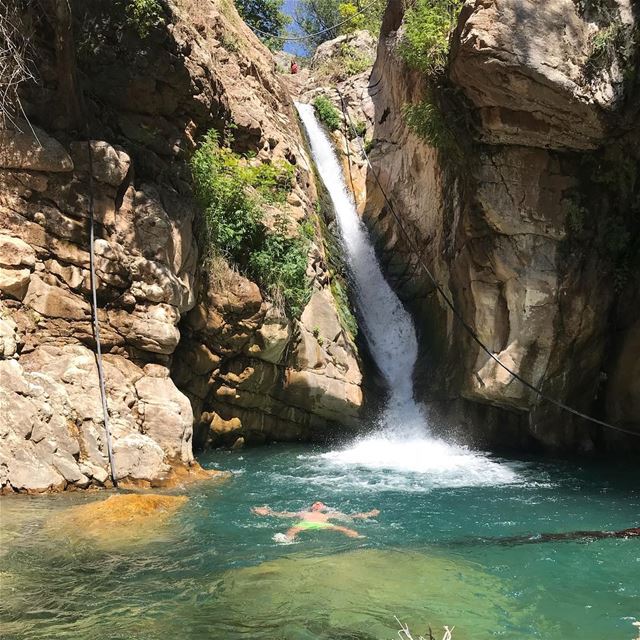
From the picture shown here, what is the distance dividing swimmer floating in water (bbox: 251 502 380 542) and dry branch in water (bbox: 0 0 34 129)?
5.94m

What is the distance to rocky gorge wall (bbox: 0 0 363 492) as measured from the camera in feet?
26.3

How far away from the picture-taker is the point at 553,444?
12242 millimetres

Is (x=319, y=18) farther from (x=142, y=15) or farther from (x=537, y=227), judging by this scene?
(x=537, y=227)

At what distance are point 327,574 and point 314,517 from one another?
184 cm

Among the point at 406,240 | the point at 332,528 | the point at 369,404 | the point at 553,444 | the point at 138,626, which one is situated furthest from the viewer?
the point at 406,240

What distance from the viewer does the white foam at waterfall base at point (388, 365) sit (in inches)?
Result: 423

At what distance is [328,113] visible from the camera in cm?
1923

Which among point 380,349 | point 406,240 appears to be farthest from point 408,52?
point 380,349

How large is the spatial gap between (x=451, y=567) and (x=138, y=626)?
2.71 meters

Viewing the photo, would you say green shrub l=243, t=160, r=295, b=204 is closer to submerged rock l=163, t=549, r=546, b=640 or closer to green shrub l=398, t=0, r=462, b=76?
green shrub l=398, t=0, r=462, b=76

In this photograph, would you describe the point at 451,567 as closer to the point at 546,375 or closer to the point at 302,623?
the point at 302,623

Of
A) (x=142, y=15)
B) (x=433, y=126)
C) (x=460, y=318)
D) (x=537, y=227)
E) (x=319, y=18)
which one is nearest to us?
(x=142, y=15)

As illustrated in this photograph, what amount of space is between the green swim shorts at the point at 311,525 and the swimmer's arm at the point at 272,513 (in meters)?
0.33

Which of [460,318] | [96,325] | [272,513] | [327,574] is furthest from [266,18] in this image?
[327,574]
